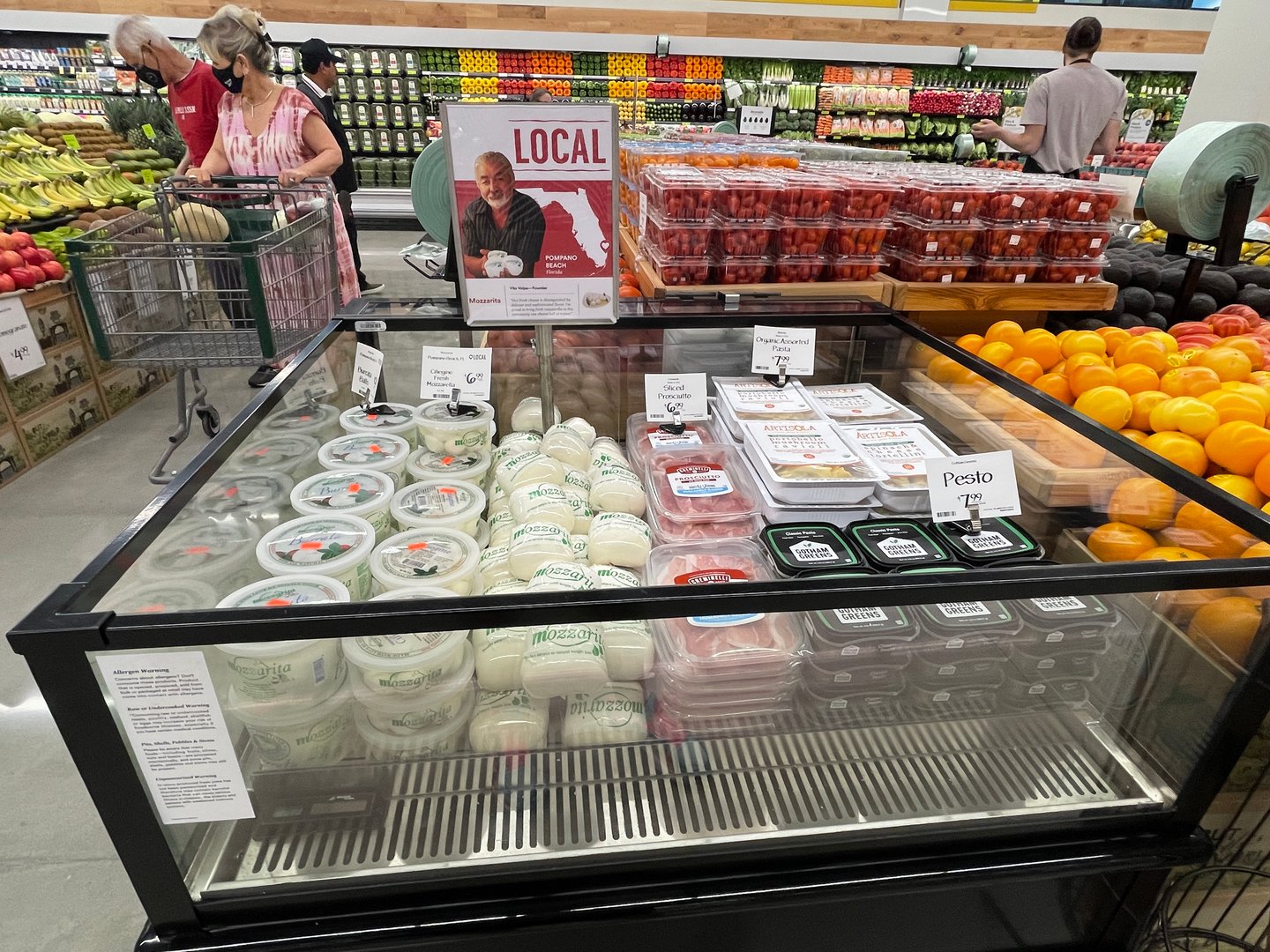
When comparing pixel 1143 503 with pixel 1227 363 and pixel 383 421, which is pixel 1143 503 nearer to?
pixel 1227 363

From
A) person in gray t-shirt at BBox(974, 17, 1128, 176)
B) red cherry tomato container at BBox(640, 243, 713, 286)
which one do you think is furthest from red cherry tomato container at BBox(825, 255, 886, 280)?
person in gray t-shirt at BBox(974, 17, 1128, 176)

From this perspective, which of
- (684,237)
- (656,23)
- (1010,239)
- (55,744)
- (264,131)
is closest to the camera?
(55,744)

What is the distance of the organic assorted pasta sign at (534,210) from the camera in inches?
52.2

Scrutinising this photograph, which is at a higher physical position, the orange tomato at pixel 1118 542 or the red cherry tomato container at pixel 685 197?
the red cherry tomato container at pixel 685 197

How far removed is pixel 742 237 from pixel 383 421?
1181 mm

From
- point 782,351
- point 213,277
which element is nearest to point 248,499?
point 782,351

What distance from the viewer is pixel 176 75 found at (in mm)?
3766

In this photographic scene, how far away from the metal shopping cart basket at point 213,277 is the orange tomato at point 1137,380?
2.67 metres

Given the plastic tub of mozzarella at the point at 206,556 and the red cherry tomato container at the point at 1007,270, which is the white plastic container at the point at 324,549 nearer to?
the plastic tub of mozzarella at the point at 206,556

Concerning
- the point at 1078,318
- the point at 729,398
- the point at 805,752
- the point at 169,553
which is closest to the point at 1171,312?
the point at 1078,318

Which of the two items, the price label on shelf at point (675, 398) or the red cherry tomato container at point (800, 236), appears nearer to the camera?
the price label on shelf at point (675, 398)

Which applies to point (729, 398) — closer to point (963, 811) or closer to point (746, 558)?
point (746, 558)

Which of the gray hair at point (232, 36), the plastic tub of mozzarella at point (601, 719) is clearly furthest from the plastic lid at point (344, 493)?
the gray hair at point (232, 36)

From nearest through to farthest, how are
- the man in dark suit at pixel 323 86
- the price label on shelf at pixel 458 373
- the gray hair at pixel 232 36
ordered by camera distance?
1. the price label on shelf at pixel 458 373
2. the gray hair at pixel 232 36
3. the man in dark suit at pixel 323 86
